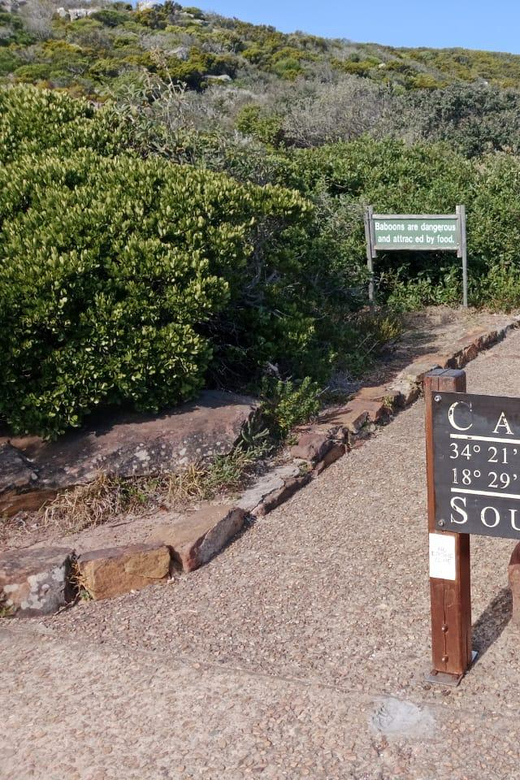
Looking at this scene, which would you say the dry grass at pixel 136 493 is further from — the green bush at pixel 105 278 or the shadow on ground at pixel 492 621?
the shadow on ground at pixel 492 621

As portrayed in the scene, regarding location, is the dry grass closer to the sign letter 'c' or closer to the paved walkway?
the paved walkway

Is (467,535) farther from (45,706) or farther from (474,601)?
(45,706)

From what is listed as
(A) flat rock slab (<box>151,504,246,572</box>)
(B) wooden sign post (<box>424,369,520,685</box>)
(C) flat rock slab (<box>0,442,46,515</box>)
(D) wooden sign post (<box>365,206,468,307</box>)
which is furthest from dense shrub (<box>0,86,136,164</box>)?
(D) wooden sign post (<box>365,206,468,307</box>)

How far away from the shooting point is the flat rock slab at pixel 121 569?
427 cm

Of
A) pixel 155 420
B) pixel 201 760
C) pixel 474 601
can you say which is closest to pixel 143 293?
pixel 155 420

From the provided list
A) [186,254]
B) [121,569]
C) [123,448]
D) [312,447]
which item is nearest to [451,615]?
[121,569]

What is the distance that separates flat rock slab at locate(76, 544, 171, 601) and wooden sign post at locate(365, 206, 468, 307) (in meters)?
7.08

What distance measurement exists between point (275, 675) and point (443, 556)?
0.84 meters

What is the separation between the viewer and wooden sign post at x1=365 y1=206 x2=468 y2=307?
10789mm

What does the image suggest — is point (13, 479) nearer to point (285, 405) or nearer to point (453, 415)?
point (285, 405)

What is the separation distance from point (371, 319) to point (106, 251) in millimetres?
4463

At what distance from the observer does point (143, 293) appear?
5.44m

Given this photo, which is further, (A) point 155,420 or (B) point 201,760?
(A) point 155,420

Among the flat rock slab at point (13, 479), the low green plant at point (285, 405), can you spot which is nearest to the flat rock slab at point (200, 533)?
the flat rock slab at point (13, 479)
